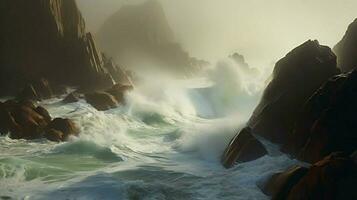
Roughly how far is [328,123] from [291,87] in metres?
5.60

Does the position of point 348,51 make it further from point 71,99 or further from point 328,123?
point 71,99

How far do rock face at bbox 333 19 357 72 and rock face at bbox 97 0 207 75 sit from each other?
52200 millimetres

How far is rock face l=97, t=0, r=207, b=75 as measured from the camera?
81812 mm

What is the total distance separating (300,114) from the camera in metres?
19.1

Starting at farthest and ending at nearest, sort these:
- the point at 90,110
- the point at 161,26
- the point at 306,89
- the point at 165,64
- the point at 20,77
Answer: the point at 161,26, the point at 165,64, the point at 20,77, the point at 90,110, the point at 306,89

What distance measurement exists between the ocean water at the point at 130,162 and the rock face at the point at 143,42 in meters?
42.7

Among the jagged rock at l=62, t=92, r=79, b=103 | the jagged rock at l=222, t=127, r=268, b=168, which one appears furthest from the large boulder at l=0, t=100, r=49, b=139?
the jagged rock at l=222, t=127, r=268, b=168

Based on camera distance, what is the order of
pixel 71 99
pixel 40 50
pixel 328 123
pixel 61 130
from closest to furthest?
pixel 328 123, pixel 61 130, pixel 71 99, pixel 40 50

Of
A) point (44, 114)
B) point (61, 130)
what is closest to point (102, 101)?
point (44, 114)

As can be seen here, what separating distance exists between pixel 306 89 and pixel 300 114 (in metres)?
2.67

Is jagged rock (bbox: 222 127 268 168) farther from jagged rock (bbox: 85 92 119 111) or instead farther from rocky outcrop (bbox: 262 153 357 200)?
jagged rock (bbox: 85 92 119 111)

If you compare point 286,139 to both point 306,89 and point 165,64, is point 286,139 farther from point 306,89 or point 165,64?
point 165,64

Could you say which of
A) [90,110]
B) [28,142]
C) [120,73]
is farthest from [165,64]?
[28,142]

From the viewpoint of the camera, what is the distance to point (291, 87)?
21.9 meters
